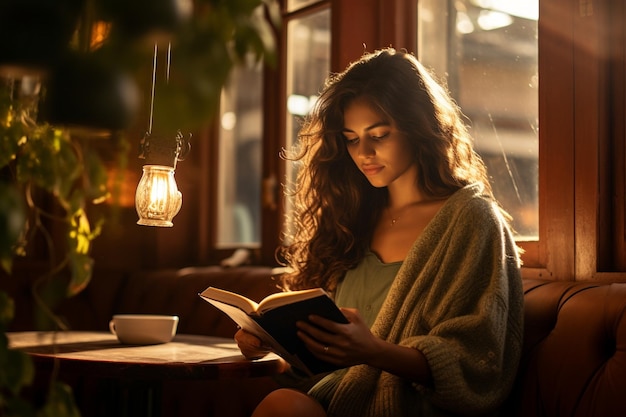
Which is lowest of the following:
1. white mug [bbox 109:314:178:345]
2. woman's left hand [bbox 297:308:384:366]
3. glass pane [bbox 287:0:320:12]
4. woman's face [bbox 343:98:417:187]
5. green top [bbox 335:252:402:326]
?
white mug [bbox 109:314:178:345]

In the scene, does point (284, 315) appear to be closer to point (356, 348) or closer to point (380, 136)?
point (356, 348)

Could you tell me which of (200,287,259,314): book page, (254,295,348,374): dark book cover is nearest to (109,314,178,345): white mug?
(200,287,259,314): book page

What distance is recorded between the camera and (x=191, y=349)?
1902 mm

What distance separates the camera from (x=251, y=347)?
68.5 inches

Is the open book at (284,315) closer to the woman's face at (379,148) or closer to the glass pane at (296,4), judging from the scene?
the woman's face at (379,148)

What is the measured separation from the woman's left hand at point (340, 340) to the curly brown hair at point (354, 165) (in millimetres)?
538

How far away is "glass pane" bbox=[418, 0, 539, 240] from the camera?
2240 mm

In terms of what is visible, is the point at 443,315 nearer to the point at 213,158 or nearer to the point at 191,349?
the point at 191,349

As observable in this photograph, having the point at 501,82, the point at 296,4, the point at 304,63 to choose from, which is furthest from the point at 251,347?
the point at 296,4

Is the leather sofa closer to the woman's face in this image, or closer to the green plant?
the woman's face

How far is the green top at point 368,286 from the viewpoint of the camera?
1.92 meters

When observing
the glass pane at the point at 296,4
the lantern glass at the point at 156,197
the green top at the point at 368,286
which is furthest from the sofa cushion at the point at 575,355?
the glass pane at the point at 296,4

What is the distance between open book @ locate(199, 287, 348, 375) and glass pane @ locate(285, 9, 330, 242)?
61.4 inches

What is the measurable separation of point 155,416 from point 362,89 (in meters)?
0.89
